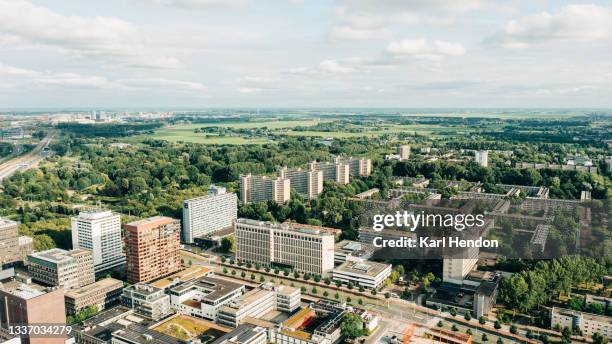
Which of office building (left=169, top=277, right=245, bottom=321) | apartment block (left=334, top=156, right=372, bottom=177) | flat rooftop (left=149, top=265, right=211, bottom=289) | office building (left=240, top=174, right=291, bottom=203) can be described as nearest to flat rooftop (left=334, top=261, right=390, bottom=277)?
office building (left=169, top=277, right=245, bottom=321)

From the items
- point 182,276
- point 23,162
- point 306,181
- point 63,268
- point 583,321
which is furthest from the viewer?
point 23,162

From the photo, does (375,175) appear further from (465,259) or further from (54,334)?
(54,334)

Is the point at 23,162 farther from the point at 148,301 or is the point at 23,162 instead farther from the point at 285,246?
the point at 148,301

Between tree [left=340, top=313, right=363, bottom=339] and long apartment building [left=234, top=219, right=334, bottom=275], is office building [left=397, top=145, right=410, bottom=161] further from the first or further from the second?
tree [left=340, top=313, right=363, bottom=339]

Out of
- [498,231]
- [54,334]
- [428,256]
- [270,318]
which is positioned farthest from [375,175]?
[54,334]

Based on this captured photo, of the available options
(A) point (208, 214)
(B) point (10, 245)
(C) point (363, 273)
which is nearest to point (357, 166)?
(A) point (208, 214)
